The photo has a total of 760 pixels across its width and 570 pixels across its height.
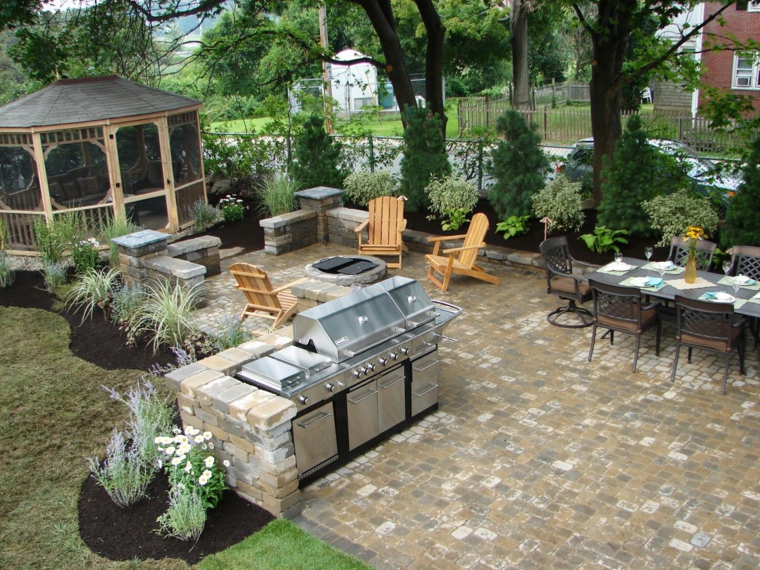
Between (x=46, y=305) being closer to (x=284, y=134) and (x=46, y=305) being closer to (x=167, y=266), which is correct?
(x=167, y=266)

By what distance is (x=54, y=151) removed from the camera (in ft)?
38.1

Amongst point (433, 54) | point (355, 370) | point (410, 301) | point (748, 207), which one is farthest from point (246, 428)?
point (433, 54)

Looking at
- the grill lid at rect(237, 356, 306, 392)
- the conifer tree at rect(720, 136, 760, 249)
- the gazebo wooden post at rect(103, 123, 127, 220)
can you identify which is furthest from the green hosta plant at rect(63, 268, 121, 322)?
the conifer tree at rect(720, 136, 760, 249)

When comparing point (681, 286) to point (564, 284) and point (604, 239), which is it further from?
point (604, 239)

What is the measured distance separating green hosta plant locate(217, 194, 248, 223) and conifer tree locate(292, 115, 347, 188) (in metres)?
1.18

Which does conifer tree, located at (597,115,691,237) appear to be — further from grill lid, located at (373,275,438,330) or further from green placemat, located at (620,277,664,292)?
grill lid, located at (373,275,438,330)

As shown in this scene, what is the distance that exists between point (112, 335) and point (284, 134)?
7.55 metres

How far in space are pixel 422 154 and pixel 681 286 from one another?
5.63m

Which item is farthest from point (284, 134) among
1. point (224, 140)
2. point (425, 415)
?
point (425, 415)

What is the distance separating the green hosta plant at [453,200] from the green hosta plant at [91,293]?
16.3 ft

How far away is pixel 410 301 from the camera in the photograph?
677 centimetres

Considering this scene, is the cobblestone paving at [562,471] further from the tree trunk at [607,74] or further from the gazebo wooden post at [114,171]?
the gazebo wooden post at [114,171]

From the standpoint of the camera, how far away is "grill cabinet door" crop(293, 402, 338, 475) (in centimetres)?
581

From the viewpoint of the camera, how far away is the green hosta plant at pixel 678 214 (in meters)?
10.0
